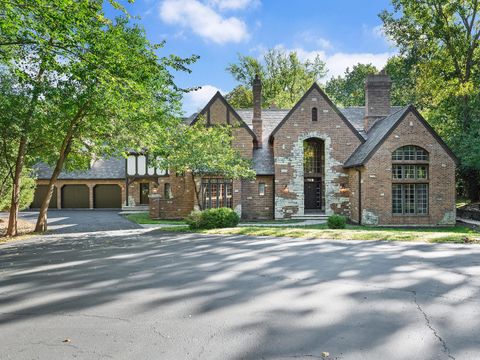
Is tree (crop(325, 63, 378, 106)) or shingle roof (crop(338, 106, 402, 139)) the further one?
tree (crop(325, 63, 378, 106))

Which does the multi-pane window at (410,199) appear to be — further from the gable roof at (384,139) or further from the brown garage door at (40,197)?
the brown garage door at (40,197)

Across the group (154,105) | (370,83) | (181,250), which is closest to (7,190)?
(154,105)

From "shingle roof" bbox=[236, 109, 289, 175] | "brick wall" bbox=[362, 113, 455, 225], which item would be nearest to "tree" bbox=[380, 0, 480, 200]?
"brick wall" bbox=[362, 113, 455, 225]

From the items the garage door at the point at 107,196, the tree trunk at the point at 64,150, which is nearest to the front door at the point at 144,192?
the garage door at the point at 107,196

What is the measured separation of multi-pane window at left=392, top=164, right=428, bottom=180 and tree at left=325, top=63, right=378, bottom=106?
111 ft

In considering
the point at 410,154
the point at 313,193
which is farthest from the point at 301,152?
the point at 410,154

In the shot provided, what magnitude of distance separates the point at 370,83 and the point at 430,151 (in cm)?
683

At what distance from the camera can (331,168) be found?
2259cm

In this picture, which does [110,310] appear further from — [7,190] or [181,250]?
[7,190]

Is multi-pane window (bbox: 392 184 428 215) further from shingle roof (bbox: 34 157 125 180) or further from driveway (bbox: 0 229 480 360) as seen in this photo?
shingle roof (bbox: 34 157 125 180)

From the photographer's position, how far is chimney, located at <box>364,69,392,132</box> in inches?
955

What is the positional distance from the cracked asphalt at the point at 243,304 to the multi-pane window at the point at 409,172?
10.1m

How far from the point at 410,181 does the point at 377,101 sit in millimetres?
7652

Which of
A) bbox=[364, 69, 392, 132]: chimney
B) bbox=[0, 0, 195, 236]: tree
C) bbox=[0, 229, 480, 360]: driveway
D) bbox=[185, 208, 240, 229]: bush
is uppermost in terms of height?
bbox=[364, 69, 392, 132]: chimney
